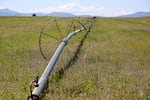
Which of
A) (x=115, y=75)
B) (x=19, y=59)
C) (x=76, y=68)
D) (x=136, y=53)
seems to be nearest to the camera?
(x=115, y=75)

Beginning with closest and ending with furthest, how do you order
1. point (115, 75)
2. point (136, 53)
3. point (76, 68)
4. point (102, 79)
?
point (102, 79), point (115, 75), point (76, 68), point (136, 53)

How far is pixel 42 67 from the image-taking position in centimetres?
1164

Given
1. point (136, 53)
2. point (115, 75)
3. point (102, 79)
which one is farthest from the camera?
point (136, 53)

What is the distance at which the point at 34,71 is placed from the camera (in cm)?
1084

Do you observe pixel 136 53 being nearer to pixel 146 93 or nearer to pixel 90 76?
pixel 90 76

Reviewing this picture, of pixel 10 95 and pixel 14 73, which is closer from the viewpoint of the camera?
Result: pixel 10 95

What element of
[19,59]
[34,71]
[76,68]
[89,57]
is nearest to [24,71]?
[34,71]

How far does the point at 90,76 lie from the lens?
9922 mm

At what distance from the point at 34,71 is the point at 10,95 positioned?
3.17 metres

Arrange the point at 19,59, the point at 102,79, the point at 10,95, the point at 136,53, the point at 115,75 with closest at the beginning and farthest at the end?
the point at 10,95 < the point at 102,79 < the point at 115,75 < the point at 19,59 < the point at 136,53

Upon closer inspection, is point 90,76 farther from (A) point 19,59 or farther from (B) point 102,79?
(A) point 19,59

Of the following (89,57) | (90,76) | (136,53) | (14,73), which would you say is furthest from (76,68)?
(136,53)

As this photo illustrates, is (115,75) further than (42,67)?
No

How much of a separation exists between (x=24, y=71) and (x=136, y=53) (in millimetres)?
7653
